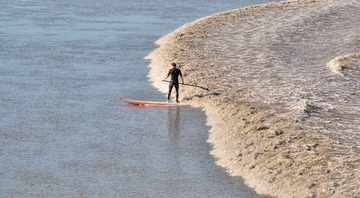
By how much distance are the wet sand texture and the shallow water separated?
4.15ft

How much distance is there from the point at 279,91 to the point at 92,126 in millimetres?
10204

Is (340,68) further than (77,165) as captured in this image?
Yes

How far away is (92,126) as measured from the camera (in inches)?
1458

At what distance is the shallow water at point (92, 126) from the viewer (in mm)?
29547

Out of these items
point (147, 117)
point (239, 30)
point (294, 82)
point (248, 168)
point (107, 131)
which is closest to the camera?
point (248, 168)

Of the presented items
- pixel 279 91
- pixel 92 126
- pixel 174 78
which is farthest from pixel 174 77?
pixel 92 126

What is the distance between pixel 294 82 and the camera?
4334 centimetres

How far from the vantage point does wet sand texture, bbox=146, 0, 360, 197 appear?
29.6m

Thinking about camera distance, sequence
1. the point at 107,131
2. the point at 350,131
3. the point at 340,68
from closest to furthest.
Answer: the point at 350,131, the point at 107,131, the point at 340,68

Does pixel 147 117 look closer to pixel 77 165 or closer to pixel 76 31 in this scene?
pixel 77 165

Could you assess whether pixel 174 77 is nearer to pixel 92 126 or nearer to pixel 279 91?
pixel 279 91

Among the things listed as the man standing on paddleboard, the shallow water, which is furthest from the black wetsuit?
the shallow water

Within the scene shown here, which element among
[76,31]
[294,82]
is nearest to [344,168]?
[294,82]

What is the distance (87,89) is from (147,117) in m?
6.54
